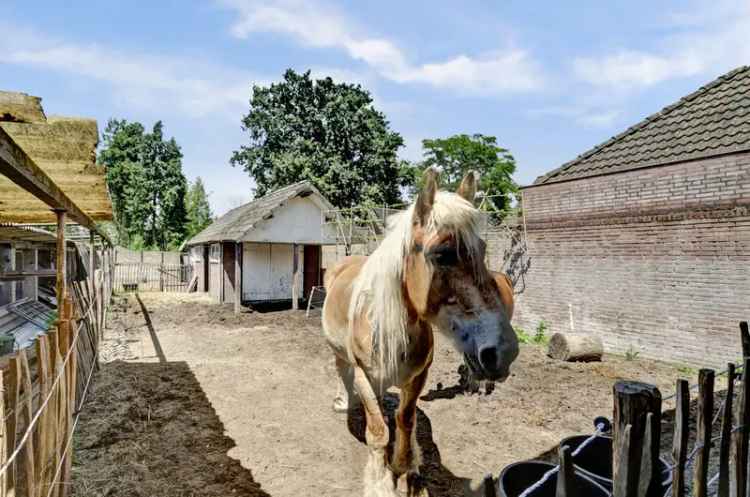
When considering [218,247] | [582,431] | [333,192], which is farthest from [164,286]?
[582,431]

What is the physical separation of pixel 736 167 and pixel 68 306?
9.44 metres

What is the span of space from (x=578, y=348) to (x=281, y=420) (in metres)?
5.77

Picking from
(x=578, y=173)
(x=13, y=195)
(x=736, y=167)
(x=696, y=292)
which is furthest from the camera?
(x=578, y=173)

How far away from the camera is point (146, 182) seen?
1345 inches

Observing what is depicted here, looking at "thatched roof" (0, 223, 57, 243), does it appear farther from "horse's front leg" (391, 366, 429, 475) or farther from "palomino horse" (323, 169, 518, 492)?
"horse's front leg" (391, 366, 429, 475)

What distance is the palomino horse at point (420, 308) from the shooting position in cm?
185

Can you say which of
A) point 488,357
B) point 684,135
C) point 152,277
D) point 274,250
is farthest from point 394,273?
point 152,277

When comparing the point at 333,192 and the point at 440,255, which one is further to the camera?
the point at 333,192

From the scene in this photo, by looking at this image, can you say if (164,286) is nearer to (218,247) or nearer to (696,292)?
(218,247)

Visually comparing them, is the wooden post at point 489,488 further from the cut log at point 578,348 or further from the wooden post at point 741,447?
the cut log at point 578,348

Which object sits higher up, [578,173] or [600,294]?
[578,173]

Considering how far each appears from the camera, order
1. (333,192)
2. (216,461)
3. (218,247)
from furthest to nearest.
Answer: (333,192)
(218,247)
(216,461)

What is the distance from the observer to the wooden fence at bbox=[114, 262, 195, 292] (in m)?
22.5

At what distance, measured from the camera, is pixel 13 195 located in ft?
15.0
